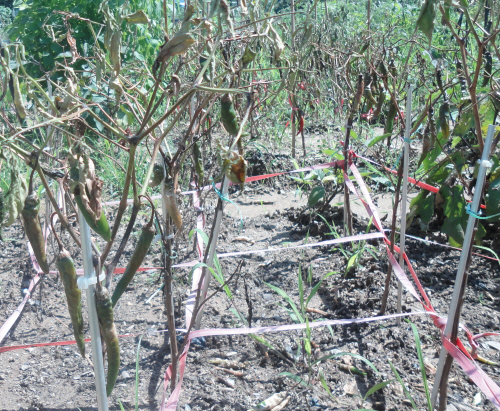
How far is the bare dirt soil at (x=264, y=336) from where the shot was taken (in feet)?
5.53

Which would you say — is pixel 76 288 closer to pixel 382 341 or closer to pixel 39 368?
pixel 39 368

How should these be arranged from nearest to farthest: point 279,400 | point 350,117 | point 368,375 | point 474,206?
point 474,206
point 279,400
point 368,375
point 350,117

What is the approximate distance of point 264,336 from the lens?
1.97 m

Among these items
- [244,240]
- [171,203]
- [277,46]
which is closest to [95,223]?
[171,203]

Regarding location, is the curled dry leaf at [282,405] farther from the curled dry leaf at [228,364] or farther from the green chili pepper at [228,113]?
the green chili pepper at [228,113]

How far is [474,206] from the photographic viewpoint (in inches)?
53.4

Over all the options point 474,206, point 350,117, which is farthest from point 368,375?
point 350,117

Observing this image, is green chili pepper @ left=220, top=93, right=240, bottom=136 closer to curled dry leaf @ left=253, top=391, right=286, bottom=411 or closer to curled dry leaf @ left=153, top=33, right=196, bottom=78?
curled dry leaf @ left=153, top=33, right=196, bottom=78

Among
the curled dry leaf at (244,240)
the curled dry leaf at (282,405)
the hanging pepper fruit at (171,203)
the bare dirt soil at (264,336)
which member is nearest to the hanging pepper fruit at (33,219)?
the hanging pepper fruit at (171,203)

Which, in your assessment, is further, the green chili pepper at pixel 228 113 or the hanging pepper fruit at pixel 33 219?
the green chili pepper at pixel 228 113

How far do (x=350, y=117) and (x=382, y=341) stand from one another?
1.07 metres

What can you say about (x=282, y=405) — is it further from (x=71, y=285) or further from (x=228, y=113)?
(x=228, y=113)

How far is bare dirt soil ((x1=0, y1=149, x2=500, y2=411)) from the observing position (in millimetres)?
1686

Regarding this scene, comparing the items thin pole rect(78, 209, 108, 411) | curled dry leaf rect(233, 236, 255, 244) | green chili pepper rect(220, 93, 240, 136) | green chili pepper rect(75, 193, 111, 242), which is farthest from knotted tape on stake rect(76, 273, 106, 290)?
curled dry leaf rect(233, 236, 255, 244)
